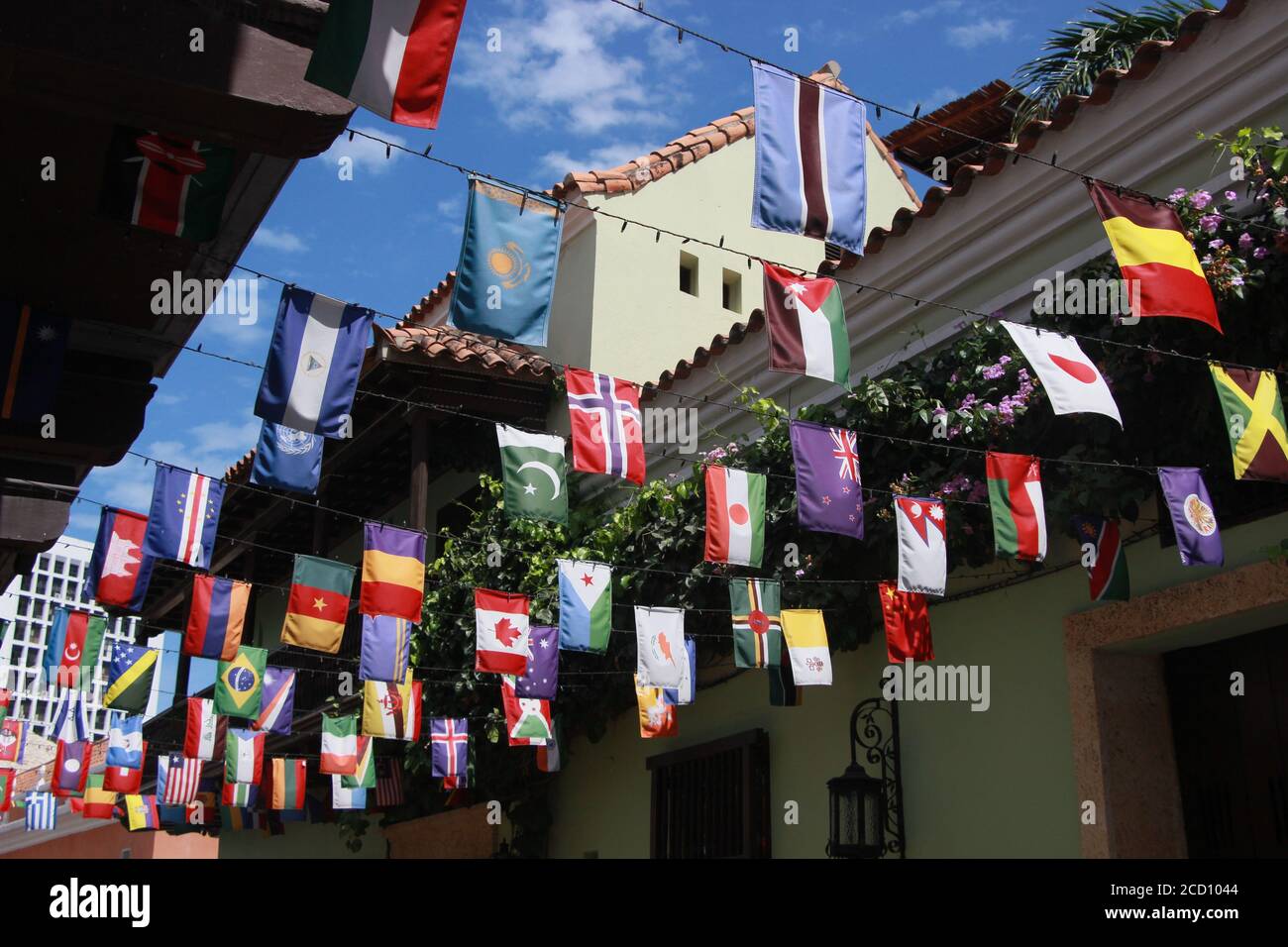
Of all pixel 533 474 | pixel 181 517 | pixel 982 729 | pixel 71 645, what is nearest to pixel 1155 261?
pixel 982 729

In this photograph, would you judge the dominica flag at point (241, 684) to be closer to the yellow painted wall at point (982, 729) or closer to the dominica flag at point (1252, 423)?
the yellow painted wall at point (982, 729)

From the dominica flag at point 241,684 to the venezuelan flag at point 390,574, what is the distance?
109 inches

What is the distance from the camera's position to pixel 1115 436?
7.93 metres

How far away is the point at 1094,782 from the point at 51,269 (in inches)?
251

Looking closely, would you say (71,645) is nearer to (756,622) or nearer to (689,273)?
(756,622)

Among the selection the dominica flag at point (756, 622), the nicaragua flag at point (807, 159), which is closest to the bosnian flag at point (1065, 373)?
the nicaragua flag at point (807, 159)

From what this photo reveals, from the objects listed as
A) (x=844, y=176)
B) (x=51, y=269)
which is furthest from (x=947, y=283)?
(x=51, y=269)

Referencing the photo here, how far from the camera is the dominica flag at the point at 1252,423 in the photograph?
686 cm

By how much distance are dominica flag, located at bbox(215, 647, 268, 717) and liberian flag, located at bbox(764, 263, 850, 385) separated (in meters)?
6.32

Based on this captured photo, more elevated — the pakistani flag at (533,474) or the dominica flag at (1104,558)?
the pakistani flag at (533,474)

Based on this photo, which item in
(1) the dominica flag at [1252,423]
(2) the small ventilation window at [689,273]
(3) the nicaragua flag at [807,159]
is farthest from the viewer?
(2) the small ventilation window at [689,273]

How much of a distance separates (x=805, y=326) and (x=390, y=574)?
369 cm

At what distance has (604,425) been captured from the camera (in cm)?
859

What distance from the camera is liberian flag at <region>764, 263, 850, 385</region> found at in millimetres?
7488
